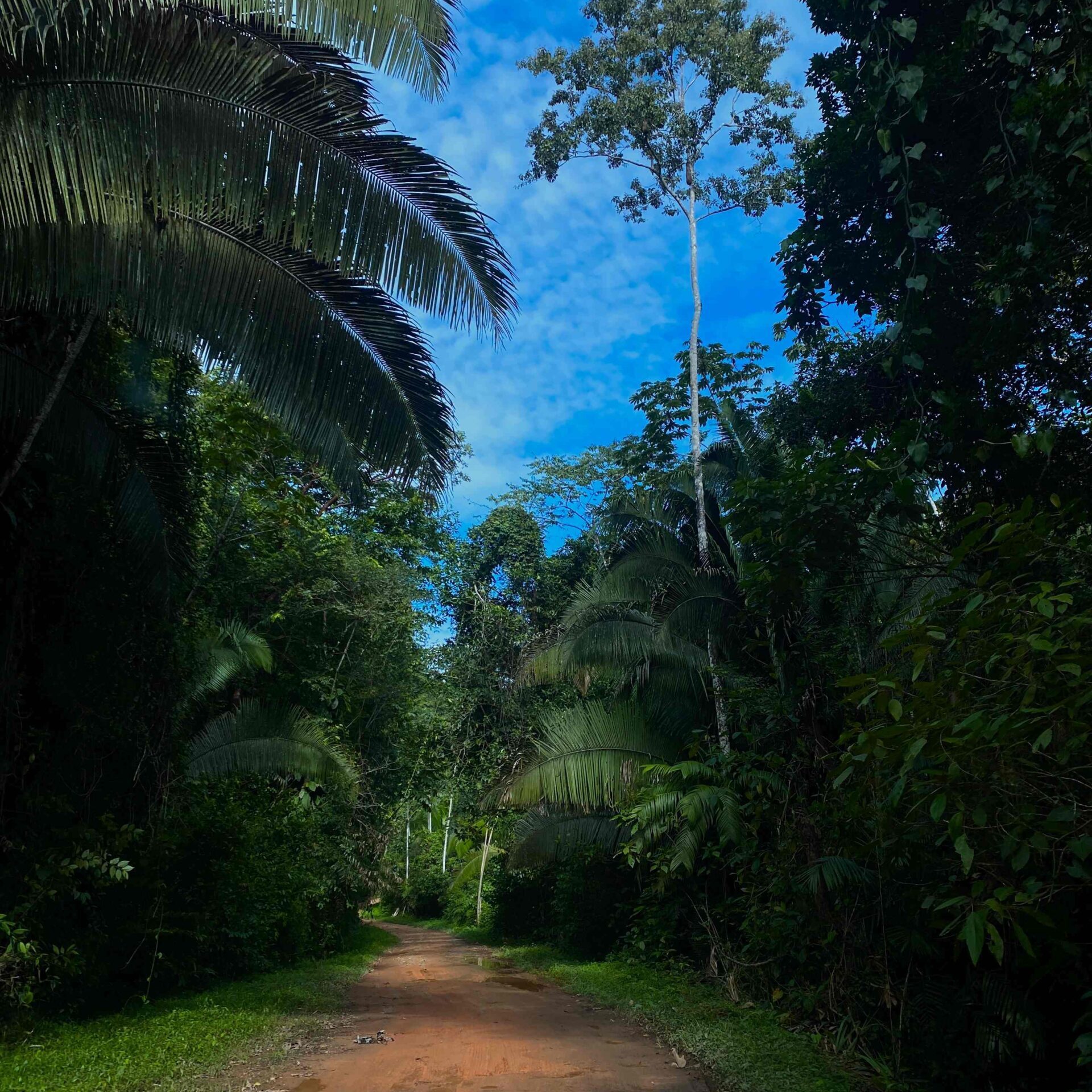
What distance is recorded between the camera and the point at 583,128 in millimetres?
15695

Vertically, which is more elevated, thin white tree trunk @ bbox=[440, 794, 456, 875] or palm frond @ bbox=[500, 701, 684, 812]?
palm frond @ bbox=[500, 701, 684, 812]

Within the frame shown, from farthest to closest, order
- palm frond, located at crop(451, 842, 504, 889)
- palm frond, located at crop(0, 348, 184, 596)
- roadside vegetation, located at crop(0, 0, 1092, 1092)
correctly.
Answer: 1. palm frond, located at crop(451, 842, 504, 889)
2. palm frond, located at crop(0, 348, 184, 596)
3. roadside vegetation, located at crop(0, 0, 1092, 1092)

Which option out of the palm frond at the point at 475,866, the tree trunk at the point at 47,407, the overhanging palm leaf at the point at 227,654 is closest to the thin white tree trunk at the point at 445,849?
the palm frond at the point at 475,866

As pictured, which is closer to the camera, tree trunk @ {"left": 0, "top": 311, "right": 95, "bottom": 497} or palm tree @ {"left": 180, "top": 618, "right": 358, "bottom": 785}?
tree trunk @ {"left": 0, "top": 311, "right": 95, "bottom": 497}

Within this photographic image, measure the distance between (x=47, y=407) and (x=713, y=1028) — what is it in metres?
6.99

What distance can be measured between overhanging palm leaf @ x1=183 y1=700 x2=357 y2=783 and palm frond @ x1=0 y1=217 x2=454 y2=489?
655 centimetres

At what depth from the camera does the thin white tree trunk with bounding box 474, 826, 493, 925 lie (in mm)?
25834

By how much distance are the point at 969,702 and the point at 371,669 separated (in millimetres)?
14043

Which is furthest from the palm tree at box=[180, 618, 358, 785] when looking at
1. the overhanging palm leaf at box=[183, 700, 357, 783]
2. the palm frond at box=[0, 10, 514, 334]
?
the palm frond at box=[0, 10, 514, 334]

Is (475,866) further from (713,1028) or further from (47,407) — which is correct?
(47,407)

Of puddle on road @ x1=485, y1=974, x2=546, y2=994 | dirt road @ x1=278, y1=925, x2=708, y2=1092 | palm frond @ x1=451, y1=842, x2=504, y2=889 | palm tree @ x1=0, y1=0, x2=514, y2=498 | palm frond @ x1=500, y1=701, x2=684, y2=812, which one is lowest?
puddle on road @ x1=485, y1=974, x2=546, y2=994

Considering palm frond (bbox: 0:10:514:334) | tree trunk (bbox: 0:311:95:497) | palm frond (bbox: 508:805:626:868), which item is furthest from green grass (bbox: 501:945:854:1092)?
tree trunk (bbox: 0:311:95:497)

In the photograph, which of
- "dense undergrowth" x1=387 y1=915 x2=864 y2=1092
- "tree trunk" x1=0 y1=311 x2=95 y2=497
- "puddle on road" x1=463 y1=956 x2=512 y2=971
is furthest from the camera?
"puddle on road" x1=463 y1=956 x2=512 y2=971

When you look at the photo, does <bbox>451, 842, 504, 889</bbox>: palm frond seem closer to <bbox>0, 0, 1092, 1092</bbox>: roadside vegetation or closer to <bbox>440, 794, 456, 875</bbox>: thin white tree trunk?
<bbox>440, 794, 456, 875</bbox>: thin white tree trunk
